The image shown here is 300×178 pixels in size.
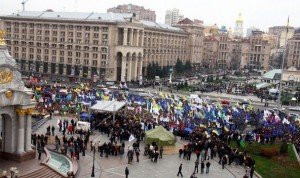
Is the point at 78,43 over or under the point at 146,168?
over

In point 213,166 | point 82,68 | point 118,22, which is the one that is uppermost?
point 118,22

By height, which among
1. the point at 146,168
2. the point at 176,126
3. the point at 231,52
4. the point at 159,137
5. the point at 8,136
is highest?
the point at 231,52

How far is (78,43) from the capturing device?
89.5 m

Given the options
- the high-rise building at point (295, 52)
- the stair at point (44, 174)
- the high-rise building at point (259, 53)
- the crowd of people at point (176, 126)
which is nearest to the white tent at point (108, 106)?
the crowd of people at point (176, 126)

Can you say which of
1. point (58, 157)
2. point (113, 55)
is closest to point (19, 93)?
point (58, 157)

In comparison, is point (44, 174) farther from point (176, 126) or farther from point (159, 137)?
point (176, 126)

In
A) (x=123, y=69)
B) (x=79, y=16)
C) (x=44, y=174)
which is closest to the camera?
(x=44, y=174)

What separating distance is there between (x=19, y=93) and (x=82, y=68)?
62.9 m

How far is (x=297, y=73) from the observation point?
10906cm

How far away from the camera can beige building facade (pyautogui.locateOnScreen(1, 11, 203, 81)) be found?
284ft

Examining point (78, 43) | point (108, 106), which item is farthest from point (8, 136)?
point (78, 43)

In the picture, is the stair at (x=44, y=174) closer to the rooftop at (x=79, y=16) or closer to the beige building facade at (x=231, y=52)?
the rooftop at (x=79, y=16)

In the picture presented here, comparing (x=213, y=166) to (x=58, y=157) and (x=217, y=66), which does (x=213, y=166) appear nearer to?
(x=58, y=157)

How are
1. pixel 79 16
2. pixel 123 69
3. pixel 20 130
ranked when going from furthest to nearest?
pixel 79 16 → pixel 123 69 → pixel 20 130
